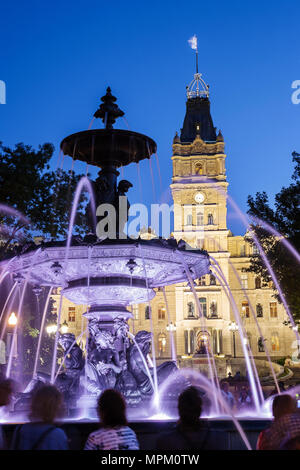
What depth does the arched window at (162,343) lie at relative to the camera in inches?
2285

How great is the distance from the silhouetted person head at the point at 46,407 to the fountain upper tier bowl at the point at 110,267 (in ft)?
15.8

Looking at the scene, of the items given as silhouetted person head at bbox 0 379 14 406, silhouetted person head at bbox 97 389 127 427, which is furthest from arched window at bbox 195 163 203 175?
silhouetted person head at bbox 97 389 127 427

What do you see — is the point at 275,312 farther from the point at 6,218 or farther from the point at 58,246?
the point at 58,246

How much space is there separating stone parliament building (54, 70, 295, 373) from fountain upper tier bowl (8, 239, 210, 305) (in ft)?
151

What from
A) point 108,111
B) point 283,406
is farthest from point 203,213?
point 283,406

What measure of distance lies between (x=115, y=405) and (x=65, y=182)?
18248mm

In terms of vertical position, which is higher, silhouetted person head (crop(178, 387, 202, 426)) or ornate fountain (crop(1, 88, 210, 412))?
ornate fountain (crop(1, 88, 210, 412))

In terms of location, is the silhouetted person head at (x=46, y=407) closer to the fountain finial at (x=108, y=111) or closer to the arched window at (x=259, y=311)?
the fountain finial at (x=108, y=111)

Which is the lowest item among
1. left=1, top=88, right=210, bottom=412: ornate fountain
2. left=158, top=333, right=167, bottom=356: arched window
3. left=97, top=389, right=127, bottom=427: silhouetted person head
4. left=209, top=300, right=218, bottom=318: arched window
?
left=97, top=389, right=127, bottom=427: silhouetted person head

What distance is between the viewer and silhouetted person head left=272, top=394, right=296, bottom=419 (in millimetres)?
4188

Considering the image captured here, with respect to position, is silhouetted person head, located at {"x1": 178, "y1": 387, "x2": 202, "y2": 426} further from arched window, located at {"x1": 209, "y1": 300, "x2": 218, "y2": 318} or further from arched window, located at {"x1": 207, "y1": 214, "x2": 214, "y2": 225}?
arched window, located at {"x1": 207, "y1": 214, "x2": 214, "y2": 225}

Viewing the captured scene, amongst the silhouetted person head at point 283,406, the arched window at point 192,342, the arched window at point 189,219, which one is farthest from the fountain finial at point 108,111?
the arched window at point 189,219

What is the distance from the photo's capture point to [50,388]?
3.75 metres

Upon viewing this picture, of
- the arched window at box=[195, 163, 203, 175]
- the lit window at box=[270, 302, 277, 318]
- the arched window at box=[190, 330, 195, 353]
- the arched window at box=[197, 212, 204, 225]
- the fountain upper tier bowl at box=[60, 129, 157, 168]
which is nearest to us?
the fountain upper tier bowl at box=[60, 129, 157, 168]
